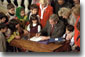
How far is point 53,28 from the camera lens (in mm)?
2244

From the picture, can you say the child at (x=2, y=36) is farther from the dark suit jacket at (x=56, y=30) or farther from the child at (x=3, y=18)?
the dark suit jacket at (x=56, y=30)

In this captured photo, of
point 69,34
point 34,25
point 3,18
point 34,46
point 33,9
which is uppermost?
point 33,9

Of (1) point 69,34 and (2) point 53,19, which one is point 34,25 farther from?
(1) point 69,34

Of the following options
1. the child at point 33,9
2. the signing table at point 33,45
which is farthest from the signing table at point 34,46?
the child at point 33,9

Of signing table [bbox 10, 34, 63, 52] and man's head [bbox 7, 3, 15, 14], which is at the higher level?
man's head [bbox 7, 3, 15, 14]

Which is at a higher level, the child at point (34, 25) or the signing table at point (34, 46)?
the child at point (34, 25)

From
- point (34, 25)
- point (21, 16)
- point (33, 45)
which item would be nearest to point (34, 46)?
point (33, 45)

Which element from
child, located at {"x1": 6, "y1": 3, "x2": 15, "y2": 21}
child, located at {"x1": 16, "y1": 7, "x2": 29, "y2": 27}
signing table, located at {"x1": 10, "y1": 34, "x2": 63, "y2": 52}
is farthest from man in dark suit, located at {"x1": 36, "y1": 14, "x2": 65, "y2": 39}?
child, located at {"x1": 6, "y1": 3, "x2": 15, "y2": 21}

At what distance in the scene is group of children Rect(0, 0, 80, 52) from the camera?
2225mm

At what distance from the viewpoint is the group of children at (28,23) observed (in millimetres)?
2225

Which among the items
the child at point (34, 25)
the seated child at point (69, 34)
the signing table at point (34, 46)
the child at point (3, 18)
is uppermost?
the child at point (3, 18)

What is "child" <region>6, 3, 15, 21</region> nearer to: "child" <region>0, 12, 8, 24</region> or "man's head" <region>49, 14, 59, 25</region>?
"child" <region>0, 12, 8, 24</region>

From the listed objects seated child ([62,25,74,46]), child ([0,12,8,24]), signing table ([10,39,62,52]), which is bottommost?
signing table ([10,39,62,52])

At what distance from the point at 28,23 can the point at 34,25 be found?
0.08 metres
